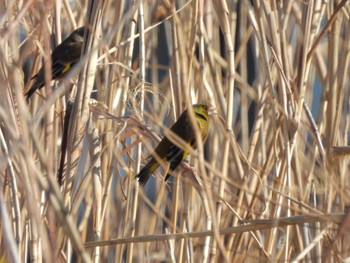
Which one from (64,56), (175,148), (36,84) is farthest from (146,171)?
(64,56)

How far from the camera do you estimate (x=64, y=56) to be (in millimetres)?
3355

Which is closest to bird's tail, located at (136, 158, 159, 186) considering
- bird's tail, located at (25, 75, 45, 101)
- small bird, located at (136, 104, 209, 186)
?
small bird, located at (136, 104, 209, 186)

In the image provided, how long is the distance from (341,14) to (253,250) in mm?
973

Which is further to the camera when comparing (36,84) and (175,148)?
(36,84)

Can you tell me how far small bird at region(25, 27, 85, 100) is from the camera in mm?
2789

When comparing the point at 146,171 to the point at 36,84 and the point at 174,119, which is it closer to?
the point at 174,119

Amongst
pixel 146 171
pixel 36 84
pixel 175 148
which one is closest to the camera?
pixel 146 171

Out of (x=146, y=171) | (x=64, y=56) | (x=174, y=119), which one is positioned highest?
(x=64, y=56)

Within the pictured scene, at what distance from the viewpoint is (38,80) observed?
2.75 metres

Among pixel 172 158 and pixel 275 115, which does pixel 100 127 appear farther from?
pixel 275 115

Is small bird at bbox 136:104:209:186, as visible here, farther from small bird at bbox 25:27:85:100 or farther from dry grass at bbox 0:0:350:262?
small bird at bbox 25:27:85:100

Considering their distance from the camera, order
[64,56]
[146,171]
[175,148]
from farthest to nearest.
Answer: [64,56], [175,148], [146,171]

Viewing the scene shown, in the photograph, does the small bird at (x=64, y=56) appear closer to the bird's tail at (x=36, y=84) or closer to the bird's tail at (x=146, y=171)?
the bird's tail at (x=36, y=84)

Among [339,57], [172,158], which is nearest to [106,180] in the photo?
[172,158]
